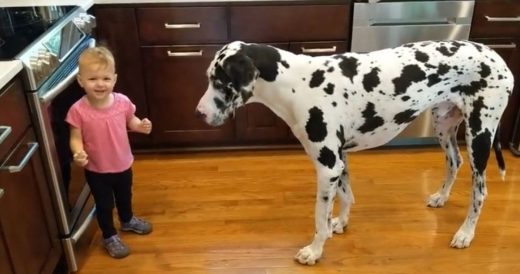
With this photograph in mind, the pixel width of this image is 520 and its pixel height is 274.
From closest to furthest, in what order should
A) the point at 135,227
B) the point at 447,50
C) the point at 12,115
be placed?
the point at 12,115, the point at 447,50, the point at 135,227

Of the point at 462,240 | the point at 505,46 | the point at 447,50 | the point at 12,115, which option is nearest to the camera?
the point at 12,115

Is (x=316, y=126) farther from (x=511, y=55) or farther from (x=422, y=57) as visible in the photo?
(x=511, y=55)

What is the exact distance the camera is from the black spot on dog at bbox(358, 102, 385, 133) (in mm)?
1960

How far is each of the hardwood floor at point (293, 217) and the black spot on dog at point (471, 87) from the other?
0.74m

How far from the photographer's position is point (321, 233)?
2.18 meters

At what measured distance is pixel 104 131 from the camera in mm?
1999

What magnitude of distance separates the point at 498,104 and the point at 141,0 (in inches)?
68.6

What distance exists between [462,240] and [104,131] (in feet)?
5.34

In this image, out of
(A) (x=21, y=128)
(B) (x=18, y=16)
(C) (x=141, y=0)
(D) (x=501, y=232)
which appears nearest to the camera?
(A) (x=21, y=128)

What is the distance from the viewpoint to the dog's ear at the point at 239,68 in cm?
180

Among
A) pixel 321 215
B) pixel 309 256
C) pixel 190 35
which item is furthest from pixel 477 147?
pixel 190 35

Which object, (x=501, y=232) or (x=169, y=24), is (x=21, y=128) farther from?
(x=501, y=232)

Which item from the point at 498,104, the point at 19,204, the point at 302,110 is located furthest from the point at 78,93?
the point at 498,104

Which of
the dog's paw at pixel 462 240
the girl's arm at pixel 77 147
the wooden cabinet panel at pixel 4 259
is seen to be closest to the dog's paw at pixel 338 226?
the dog's paw at pixel 462 240
